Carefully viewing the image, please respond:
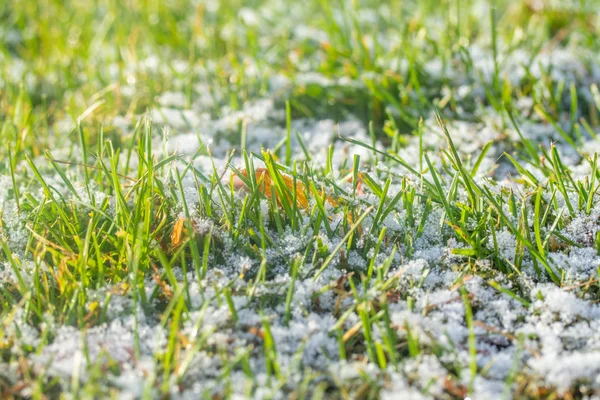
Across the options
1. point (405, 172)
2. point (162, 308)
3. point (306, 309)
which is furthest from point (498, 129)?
point (162, 308)

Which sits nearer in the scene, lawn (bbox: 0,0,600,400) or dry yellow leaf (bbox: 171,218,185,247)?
lawn (bbox: 0,0,600,400)

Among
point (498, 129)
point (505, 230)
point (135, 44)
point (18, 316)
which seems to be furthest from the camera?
point (135, 44)

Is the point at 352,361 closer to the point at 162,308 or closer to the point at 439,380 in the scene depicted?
the point at 439,380

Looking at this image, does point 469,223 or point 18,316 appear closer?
point 18,316

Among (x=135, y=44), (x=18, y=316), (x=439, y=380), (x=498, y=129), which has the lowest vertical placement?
(x=439, y=380)

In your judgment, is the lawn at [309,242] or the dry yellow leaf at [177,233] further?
the dry yellow leaf at [177,233]

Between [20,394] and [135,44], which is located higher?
[135,44]

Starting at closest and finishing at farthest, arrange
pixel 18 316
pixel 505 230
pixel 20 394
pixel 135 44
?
pixel 20 394, pixel 18 316, pixel 505 230, pixel 135 44
